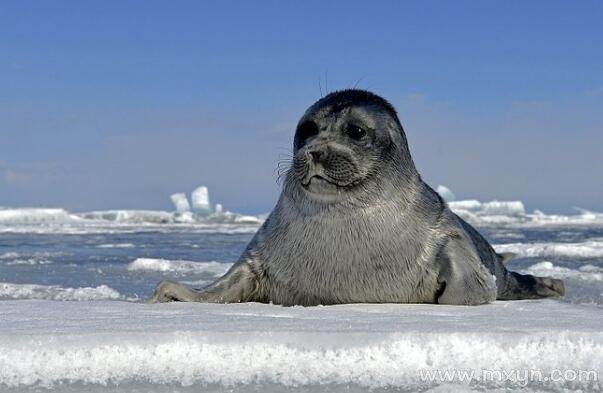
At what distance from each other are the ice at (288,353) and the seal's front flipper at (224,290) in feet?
3.88

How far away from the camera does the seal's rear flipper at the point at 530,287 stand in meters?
4.59

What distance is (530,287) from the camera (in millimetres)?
4684

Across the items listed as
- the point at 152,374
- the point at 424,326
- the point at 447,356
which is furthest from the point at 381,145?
the point at 152,374

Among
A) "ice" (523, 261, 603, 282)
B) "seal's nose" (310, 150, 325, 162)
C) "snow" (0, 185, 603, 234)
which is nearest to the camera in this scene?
"seal's nose" (310, 150, 325, 162)

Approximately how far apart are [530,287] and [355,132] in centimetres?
184

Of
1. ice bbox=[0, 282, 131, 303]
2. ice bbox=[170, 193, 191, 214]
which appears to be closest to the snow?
ice bbox=[170, 193, 191, 214]

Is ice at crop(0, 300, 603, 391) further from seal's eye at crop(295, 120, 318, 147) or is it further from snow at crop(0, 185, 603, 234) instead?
snow at crop(0, 185, 603, 234)

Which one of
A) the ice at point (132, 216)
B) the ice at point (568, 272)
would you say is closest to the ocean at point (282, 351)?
the ice at point (568, 272)

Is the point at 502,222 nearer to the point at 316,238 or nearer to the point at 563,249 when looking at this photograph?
the point at 563,249

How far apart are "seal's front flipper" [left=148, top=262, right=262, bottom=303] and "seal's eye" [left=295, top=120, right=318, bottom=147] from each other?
0.67m

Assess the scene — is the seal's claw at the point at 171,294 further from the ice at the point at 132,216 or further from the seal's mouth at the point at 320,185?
the ice at the point at 132,216

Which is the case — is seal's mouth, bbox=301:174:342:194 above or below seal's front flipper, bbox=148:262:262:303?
above

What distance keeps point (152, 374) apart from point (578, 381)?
41.8 inches

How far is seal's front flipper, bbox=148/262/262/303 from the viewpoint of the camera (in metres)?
3.55
